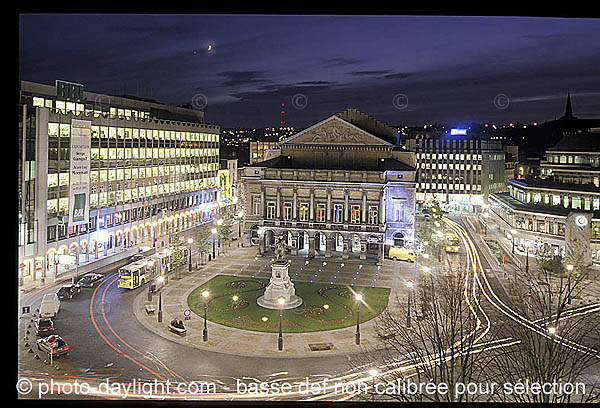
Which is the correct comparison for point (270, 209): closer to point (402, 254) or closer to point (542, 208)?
point (402, 254)

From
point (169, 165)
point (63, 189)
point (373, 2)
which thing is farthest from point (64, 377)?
point (169, 165)

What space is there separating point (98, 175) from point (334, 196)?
36.7m

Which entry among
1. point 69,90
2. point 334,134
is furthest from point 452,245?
point 69,90

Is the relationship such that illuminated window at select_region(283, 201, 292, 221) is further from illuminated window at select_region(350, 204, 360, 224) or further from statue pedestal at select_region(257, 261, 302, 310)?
statue pedestal at select_region(257, 261, 302, 310)

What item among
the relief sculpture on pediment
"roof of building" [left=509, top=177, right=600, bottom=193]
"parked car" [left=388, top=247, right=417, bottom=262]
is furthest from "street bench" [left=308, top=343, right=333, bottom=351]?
"roof of building" [left=509, top=177, right=600, bottom=193]

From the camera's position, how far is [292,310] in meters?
46.6

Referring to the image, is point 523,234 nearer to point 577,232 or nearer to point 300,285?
point 577,232

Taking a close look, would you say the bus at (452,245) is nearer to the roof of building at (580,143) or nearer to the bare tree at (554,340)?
the bare tree at (554,340)

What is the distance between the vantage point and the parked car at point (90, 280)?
52069 mm

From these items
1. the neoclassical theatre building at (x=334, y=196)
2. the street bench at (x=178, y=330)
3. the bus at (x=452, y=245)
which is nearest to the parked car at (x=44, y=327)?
the street bench at (x=178, y=330)

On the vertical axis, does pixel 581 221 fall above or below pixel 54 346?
above

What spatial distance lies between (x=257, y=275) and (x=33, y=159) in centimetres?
2971

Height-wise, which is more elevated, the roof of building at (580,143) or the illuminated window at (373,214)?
the roof of building at (580,143)

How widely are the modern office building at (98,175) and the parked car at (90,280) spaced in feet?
16.3
